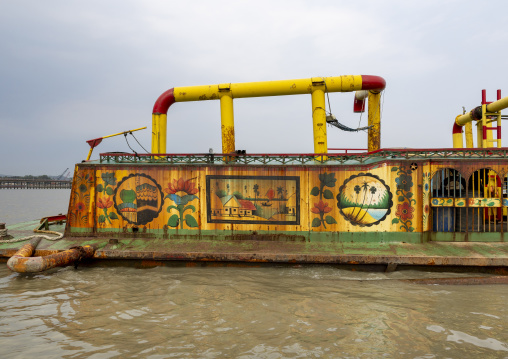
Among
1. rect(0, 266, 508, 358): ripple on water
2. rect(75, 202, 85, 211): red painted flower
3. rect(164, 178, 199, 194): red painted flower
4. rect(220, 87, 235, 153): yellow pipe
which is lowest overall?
rect(0, 266, 508, 358): ripple on water

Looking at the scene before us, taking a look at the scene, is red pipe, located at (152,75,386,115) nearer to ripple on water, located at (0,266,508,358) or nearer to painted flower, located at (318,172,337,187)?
painted flower, located at (318,172,337,187)

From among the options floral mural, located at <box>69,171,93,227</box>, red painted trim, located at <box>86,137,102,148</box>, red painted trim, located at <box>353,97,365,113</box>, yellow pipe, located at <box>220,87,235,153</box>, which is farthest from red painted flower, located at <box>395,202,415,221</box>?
red painted trim, located at <box>86,137,102,148</box>

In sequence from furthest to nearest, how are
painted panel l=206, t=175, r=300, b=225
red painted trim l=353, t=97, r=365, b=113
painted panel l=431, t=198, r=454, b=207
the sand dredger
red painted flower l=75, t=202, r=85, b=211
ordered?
red painted trim l=353, t=97, r=365, b=113 → red painted flower l=75, t=202, r=85, b=211 → painted panel l=206, t=175, r=300, b=225 → painted panel l=431, t=198, r=454, b=207 → the sand dredger

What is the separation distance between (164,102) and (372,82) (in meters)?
7.63

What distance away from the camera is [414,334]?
524cm

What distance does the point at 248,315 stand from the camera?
6.00m

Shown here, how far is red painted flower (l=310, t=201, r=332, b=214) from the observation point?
9688 mm

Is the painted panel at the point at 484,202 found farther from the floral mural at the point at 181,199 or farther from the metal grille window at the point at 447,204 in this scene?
the floral mural at the point at 181,199

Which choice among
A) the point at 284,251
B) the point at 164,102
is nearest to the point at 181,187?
the point at 284,251

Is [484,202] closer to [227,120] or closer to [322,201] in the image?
[322,201]

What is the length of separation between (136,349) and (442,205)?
869cm

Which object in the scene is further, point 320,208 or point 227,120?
point 227,120

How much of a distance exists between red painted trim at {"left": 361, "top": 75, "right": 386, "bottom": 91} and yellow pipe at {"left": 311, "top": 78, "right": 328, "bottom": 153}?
5.16ft

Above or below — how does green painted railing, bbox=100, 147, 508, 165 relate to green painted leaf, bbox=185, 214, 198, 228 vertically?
above
